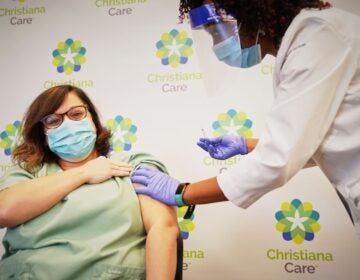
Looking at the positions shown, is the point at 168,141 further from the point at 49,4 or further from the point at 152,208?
the point at 49,4

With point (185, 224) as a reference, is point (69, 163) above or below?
above

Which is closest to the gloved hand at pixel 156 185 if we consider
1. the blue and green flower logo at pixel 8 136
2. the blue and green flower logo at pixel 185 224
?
the blue and green flower logo at pixel 185 224

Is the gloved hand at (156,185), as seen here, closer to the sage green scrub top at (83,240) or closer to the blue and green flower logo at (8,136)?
the sage green scrub top at (83,240)

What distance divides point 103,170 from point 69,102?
35 centimetres

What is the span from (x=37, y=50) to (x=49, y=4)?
282 mm

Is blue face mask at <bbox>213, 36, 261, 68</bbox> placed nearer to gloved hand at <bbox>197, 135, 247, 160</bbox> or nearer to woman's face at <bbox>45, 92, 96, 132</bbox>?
gloved hand at <bbox>197, 135, 247, 160</bbox>

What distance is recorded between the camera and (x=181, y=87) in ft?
5.83

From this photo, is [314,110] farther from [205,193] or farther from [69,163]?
[69,163]

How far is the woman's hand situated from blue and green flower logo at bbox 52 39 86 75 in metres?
0.95

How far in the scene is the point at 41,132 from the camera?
4.38 ft

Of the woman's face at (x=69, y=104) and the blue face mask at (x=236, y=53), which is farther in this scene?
the woman's face at (x=69, y=104)

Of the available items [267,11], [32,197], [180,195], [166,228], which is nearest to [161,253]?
[166,228]

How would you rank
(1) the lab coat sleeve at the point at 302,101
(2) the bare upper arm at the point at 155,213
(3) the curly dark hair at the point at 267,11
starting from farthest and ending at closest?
1. (2) the bare upper arm at the point at 155,213
2. (3) the curly dark hair at the point at 267,11
3. (1) the lab coat sleeve at the point at 302,101

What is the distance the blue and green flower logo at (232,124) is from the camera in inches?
67.1
